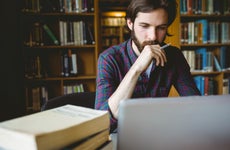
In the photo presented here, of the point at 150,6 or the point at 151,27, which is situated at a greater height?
the point at 150,6

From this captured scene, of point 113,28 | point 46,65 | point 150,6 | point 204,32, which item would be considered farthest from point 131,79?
point 113,28

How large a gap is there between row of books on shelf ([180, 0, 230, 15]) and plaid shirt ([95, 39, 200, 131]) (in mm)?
1607

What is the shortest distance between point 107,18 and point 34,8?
203 inches

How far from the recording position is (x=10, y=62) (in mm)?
2283

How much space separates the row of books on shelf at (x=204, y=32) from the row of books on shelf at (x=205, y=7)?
12 centimetres

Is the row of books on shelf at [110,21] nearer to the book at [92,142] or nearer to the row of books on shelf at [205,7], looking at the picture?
the row of books on shelf at [205,7]

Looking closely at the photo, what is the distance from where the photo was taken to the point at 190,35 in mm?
2889

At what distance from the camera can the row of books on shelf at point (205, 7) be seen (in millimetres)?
2832

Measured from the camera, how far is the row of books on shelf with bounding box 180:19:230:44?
113 inches

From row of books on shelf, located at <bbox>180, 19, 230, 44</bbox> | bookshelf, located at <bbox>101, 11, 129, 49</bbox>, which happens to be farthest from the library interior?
bookshelf, located at <bbox>101, 11, 129, 49</bbox>

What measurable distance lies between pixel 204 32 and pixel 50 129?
9.22 ft

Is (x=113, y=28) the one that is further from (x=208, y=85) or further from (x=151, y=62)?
(x=151, y=62)

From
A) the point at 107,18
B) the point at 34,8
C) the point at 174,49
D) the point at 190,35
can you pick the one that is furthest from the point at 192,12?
the point at 107,18

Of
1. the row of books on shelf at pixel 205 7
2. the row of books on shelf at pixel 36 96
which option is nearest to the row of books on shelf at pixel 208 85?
the row of books on shelf at pixel 205 7
